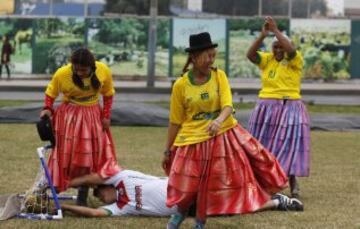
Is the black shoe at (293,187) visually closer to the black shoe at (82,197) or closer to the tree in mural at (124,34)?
the black shoe at (82,197)

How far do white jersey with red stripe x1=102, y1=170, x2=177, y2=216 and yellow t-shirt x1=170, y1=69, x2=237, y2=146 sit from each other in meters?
0.96

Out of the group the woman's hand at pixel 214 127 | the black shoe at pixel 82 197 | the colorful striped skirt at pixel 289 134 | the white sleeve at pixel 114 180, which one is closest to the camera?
the woman's hand at pixel 214 127

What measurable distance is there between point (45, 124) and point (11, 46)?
2466 cm

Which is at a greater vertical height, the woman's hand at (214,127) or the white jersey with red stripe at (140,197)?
the woman's hand at (214,127)

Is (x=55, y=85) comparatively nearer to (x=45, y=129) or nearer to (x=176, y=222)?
(x=45, y=129)

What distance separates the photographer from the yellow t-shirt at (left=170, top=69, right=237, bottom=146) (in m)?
5.86

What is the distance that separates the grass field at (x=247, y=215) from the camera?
21.3 feet

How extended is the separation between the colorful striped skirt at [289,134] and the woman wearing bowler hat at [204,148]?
1840 millimetres

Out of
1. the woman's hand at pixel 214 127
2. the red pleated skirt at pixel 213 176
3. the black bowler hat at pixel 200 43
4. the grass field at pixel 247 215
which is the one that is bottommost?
the grass field at pixel 247 215

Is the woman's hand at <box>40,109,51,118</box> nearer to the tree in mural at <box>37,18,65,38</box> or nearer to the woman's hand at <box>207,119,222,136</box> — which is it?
the woman's hand at <box>207,119,222,136</box>

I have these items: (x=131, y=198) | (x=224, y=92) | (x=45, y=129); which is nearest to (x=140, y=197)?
(x=131, y=198)

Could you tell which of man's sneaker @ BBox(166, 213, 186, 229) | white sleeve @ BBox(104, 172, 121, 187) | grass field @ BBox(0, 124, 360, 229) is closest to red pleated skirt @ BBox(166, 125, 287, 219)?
man's sneaker @ BBox(166, 213, 186, 229)

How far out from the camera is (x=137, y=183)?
272 inches

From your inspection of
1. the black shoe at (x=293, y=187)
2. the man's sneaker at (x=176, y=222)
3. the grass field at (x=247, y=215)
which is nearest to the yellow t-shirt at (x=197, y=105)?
the man's sneaker at (x=176, y=222)
